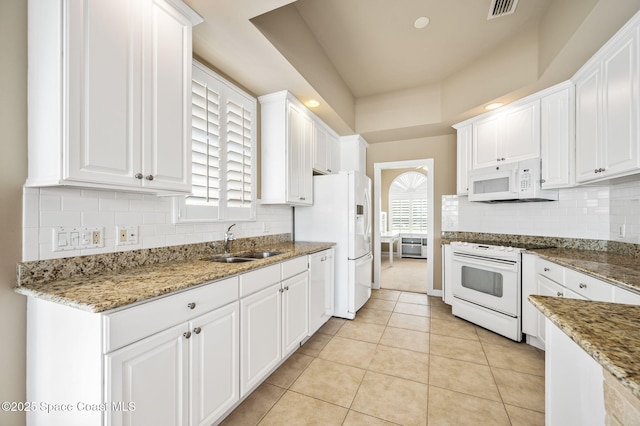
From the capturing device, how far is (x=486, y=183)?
3.23 metres

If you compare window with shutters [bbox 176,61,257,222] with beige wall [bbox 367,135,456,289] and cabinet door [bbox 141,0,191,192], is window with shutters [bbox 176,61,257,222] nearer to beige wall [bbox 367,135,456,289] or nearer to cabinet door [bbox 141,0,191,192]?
cabinet door [bbox 141,0,191,192]

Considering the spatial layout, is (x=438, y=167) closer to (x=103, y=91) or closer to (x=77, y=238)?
(x=103, y=91)

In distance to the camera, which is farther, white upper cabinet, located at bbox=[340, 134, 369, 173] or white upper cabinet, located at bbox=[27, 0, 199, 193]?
white upper cabinet, located at bbox=[340, 134, 369, 173]

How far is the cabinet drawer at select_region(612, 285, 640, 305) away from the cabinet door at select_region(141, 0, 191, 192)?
2514 millimetres

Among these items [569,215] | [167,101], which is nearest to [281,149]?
[167,101]

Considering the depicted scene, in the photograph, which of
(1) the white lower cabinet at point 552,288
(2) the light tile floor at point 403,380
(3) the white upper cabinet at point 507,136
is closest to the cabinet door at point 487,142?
(3) the white upper cabinet at point 507,136

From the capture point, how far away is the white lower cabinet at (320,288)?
8.66ft

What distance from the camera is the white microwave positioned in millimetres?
2844

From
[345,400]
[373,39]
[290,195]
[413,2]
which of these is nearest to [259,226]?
[290,195]

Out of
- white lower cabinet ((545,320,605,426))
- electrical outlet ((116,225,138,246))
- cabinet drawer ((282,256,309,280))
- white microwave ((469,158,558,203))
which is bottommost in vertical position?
white lower cabinet ((545,320,605,426))

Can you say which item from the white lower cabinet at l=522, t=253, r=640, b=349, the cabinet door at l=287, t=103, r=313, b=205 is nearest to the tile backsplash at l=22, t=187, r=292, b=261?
the cabinet door at l=287, t=103, r=313, b=205

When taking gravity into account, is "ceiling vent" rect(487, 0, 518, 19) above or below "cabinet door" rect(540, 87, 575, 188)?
above

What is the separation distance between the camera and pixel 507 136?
3104 mm

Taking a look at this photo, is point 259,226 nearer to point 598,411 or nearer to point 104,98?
point 104,98
